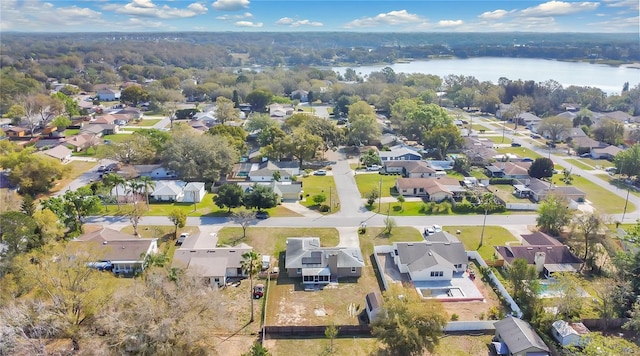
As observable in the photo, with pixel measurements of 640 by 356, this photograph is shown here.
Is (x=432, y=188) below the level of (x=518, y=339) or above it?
above

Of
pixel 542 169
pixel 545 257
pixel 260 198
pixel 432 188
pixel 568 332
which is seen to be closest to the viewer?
pixel 568 332

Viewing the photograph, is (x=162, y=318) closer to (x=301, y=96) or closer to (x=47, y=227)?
(x=47, y=227)

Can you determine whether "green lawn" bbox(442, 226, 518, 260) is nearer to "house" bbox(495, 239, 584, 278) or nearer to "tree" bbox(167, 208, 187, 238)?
"house" bbox(495, 239, 584, 278)

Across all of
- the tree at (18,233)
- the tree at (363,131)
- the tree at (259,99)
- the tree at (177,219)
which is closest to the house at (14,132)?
the tree at (259,99)

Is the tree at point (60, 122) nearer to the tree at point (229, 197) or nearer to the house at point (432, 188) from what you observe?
the tree at point (229, 197)

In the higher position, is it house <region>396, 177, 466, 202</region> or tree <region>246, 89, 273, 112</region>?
tree <region>246, 89, 273, 112</region>

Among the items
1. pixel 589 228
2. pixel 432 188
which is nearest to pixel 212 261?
pixel 432 188

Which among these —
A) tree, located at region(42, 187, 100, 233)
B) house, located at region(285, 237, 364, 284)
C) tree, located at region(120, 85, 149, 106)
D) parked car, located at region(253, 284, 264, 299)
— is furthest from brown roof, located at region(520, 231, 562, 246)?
tree, located at region(120, 85, 149, 106)

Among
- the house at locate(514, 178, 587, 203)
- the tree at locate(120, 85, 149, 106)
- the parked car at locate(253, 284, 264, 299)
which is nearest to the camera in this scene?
the parked car at locate(253, 284, 264, 299)
